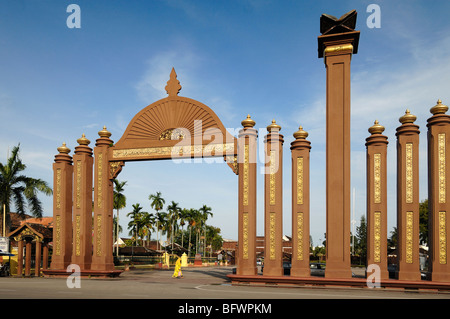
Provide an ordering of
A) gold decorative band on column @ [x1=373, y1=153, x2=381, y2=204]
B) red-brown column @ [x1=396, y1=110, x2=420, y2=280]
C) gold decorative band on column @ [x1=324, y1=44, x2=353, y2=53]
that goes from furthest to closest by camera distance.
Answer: gold decorative band on column @ [x1=324, y1=44, x2=353, y2=53] → gold decorative band on column @ [x1=373, y1=153, x2=381, y2=204] → red-brown column @ [x1=396, y1=110, x2=420, y2=280]

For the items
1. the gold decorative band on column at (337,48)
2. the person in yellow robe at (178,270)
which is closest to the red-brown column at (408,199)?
the gold decorative band on column at (337,48)

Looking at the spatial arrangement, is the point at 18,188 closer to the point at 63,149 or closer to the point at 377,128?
the point at 63,149

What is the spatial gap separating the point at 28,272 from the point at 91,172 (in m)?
6.42

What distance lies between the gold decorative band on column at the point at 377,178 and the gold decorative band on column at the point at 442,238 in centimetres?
221

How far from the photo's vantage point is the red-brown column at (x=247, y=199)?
17062 millimetres

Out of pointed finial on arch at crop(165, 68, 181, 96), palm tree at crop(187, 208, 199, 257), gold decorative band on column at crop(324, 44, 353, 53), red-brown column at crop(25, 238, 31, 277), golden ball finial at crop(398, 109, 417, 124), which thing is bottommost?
palm tree at crop(187, 208, 199, 257)

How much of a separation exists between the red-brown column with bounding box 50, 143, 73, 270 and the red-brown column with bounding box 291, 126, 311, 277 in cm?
1135

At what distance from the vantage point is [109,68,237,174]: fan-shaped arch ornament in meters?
18.5

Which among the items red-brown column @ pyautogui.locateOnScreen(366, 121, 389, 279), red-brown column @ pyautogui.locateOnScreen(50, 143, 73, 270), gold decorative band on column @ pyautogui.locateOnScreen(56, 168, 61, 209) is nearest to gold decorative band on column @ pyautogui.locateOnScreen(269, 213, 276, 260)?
red-brown column @ pyautogui.locateOnScreen(366, 121, 389, 279)

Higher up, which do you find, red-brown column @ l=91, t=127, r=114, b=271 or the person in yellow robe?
red-brown column @ l=91, t=127, r=114, b=271

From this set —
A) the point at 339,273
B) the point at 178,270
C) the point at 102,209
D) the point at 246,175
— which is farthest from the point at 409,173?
the point at 102,209

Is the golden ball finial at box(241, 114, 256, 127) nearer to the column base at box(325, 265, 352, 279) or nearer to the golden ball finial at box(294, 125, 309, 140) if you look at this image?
the golden ball finial at box(294, 125, 309, 140)

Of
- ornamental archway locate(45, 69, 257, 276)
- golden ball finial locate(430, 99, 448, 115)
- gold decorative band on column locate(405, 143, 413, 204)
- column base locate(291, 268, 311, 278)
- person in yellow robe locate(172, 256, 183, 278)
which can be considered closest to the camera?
→ golden ball finial locate(430, 99, 448, 115)

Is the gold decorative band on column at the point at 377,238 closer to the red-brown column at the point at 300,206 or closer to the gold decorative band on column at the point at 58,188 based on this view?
the red-brown column at the point at 300,206
